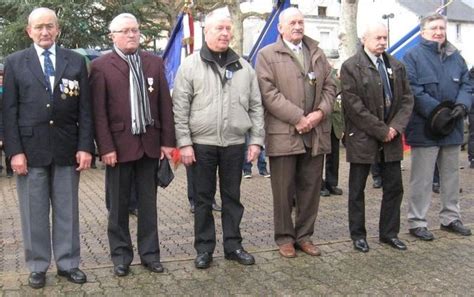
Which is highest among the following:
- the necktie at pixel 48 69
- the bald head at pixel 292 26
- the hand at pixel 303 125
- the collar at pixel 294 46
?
the bald head at pixel 292 26

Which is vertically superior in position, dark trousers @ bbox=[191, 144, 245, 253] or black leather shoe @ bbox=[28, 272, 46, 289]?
dark trousers @ bbox=[191, 144, 245, 253]

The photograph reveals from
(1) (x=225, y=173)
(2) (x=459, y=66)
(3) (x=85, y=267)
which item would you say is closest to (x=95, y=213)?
(3) (x=85, y=267)

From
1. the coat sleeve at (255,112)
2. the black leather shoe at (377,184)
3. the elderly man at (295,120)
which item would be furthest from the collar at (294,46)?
the black leather shoe at (377,184)

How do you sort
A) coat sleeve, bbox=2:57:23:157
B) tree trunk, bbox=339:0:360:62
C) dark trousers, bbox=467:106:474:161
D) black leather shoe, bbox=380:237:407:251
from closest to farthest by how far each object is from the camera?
coat sleeve, bbox=2:57:23:157
black leather shoe, bbox=380:237:407:251
dark trousers, bbox=467:106:474:161
tree trunk, bbox=339:0:360:62

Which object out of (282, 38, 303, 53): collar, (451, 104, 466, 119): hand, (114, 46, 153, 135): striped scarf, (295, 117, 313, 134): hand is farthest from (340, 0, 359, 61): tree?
(114, 46, 153, 135): striped scarf

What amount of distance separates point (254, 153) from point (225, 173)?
0.32 metres

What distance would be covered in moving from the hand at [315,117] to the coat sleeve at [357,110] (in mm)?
355

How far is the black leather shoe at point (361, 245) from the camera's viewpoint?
5.31 meters

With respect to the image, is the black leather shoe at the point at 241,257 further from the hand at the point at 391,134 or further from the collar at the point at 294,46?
the collar at the point at 294,46

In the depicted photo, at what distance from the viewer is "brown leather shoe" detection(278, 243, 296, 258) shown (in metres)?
5.16

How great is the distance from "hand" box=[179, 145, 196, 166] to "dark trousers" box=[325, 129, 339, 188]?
383 cm

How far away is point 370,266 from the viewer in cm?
489

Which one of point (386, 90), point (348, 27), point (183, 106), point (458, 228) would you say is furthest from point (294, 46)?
point (348, 27)

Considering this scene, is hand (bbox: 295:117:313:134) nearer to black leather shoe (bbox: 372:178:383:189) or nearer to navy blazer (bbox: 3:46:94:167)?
navy blazer (bbox: 3:46:94:167)
